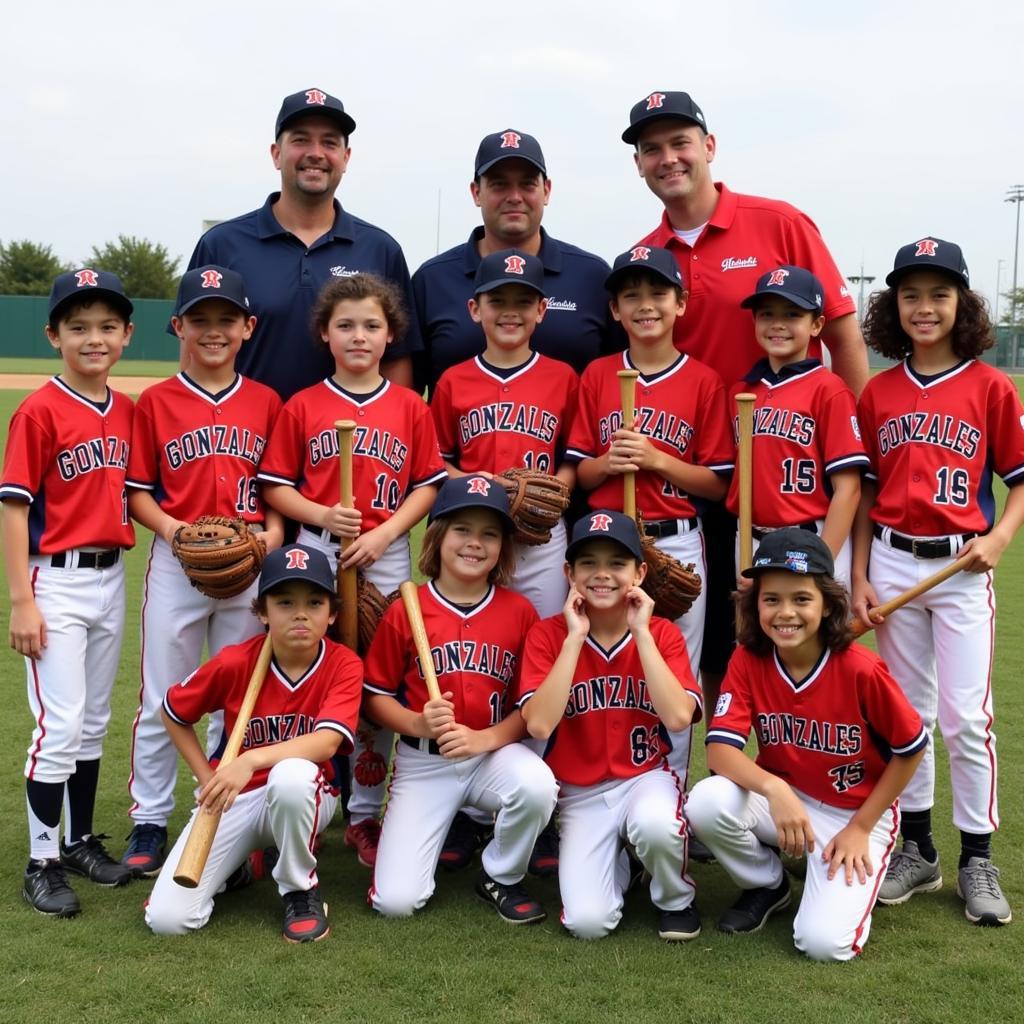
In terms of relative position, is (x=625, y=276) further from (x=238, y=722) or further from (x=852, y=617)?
(x=238, y=722)

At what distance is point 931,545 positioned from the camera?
357cm

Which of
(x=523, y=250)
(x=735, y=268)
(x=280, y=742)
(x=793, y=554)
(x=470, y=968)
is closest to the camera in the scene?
(x=470, y=968)

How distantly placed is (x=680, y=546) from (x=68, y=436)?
2064 millimetres

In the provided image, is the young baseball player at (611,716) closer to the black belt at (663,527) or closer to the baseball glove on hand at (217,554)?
the black belt at (663,527)

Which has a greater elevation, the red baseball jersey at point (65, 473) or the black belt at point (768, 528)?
the red baseball jersey at point (65, 473)

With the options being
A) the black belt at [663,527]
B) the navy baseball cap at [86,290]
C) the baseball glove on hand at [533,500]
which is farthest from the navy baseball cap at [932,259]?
the navy baseball cap at [86,290]

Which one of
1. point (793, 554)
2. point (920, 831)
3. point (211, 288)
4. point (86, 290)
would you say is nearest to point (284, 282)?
point (211, 288)

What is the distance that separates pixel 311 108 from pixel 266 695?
2235 millimetres

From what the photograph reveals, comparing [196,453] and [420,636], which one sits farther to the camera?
[196,453]

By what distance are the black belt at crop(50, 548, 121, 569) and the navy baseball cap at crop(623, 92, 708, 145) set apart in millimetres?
2437

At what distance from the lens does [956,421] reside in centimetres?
359

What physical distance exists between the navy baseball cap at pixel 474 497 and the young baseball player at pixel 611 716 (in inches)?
9.8

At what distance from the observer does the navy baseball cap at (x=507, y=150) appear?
4.20 meters

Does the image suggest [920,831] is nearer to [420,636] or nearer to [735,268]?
[420,636]
